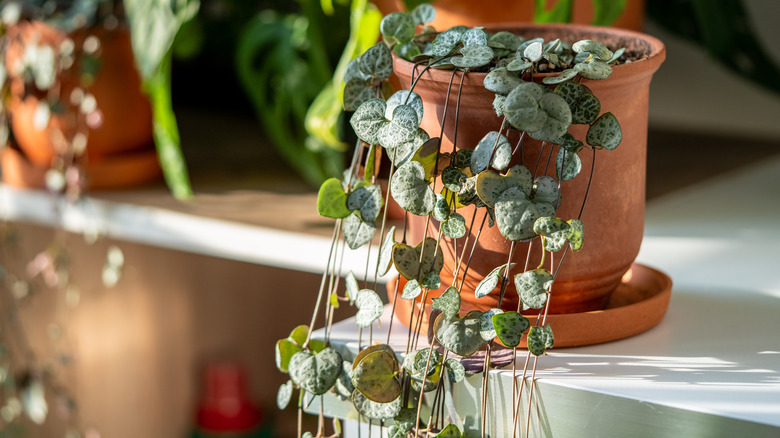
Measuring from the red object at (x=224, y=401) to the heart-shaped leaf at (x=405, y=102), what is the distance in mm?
837

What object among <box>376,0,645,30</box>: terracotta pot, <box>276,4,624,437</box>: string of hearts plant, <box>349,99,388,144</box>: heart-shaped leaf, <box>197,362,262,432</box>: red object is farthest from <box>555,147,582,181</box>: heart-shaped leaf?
<box>197,362,262,432</box>: red object

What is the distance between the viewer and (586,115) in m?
0.47

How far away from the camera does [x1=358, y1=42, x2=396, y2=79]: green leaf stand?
52 cm

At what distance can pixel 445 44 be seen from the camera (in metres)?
0.50

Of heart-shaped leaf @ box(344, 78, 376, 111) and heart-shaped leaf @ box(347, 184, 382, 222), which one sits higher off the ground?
heart-shaped leaf @ box(344, 78, 376, 111)

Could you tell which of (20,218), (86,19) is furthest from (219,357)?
(86,19)

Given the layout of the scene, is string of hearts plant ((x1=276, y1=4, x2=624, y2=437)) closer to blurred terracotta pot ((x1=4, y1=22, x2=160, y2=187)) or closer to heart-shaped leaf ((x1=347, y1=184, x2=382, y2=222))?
heart-shaped leaf ((x1=347, y1=184, x2=382, y2=222))

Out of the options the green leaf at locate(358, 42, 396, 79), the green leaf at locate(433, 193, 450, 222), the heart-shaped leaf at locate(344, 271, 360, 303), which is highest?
the green leaf at locate(358, 42, 396, 79)

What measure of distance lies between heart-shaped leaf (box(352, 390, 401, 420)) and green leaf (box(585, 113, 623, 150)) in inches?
7.5

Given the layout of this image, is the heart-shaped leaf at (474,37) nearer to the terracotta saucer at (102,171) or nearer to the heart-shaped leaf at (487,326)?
the heart-shaped leaf at (487,326)

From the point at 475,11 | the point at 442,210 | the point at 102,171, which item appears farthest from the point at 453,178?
the point at 102,171

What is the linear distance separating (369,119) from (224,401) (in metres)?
0.86

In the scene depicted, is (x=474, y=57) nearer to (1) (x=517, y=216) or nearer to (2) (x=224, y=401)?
(1) (x=517, y=216)

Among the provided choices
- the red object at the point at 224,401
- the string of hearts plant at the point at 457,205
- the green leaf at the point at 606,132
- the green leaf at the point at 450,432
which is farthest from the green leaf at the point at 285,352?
the red object at the point at 224,401
